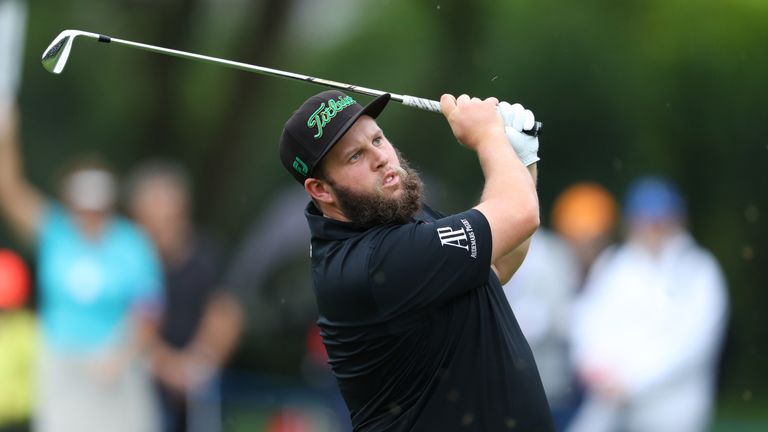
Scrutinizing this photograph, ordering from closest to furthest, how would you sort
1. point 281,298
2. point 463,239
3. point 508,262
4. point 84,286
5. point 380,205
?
point 463,239
point 380,205
point 508,262
point 84,286
point 281,298

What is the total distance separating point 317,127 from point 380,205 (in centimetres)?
29

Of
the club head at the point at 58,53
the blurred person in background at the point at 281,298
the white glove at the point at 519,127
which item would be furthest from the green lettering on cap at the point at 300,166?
the blurred person in background at the point at 281,298

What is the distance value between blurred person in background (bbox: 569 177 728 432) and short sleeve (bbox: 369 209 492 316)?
14.5 ft

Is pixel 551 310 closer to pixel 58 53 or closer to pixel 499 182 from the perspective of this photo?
pixel 58 53

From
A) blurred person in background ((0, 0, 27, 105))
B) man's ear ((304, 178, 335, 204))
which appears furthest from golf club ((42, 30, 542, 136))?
blurred person in background ((0, 0, 27, 105))

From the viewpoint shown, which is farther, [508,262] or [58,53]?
[58,53]

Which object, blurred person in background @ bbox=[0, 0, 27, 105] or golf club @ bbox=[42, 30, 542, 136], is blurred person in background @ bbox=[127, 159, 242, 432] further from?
golf club @ bbox=[42, 30, 542, 136]

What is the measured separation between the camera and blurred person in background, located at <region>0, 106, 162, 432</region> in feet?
26.5

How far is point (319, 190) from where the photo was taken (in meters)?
3.97

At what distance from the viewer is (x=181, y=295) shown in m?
8.48

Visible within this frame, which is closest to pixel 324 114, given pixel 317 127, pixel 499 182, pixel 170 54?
pixel 317 127

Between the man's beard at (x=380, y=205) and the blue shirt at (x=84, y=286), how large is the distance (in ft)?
14.7

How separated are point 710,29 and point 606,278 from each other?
19.0ft

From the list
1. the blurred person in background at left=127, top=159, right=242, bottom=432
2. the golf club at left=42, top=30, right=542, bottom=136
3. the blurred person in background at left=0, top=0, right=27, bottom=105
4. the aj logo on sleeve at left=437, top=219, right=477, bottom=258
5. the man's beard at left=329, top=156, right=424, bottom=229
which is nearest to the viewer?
the aj logo on sleeve at left=437, top=219, right=477, bottom=258
